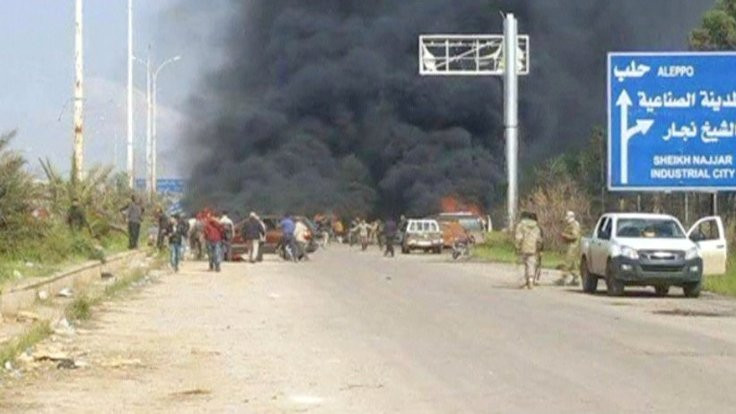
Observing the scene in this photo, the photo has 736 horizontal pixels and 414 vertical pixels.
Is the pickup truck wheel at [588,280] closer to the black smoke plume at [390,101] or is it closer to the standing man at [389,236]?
the standing man at [389,236]

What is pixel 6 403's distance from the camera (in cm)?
1313

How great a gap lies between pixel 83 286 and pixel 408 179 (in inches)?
1885

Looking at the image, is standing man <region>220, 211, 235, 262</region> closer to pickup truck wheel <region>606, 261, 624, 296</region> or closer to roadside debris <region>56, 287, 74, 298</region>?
pickup truck wheel <region>606, 261, 624, 296</region>

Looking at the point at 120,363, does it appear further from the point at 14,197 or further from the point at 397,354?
the point at 14,197

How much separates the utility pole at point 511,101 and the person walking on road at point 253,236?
11.4 meters

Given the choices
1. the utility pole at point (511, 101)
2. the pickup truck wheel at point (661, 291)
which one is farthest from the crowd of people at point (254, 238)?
the utility pole at point (511, 101)

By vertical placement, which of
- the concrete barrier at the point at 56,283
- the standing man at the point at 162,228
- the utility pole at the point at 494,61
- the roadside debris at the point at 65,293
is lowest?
the roadside debris at the point at 65,293

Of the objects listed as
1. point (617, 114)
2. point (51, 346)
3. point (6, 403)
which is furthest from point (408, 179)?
point (6, 403)

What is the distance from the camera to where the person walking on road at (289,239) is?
170ft

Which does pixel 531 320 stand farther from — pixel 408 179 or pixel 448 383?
pixel 408 179

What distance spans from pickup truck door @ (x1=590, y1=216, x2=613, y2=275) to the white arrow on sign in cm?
301

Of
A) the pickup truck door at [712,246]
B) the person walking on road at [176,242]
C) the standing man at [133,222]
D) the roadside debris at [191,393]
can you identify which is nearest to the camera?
the roadside debris at [191,393]

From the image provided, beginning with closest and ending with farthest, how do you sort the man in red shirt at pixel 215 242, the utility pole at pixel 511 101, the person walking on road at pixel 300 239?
the man in red shirt at pixel 215 242 < the person walking on road at pixel 300 239 < the utility pole at pixel 511 101

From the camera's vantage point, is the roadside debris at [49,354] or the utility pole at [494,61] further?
the utility pole at [494,61]
